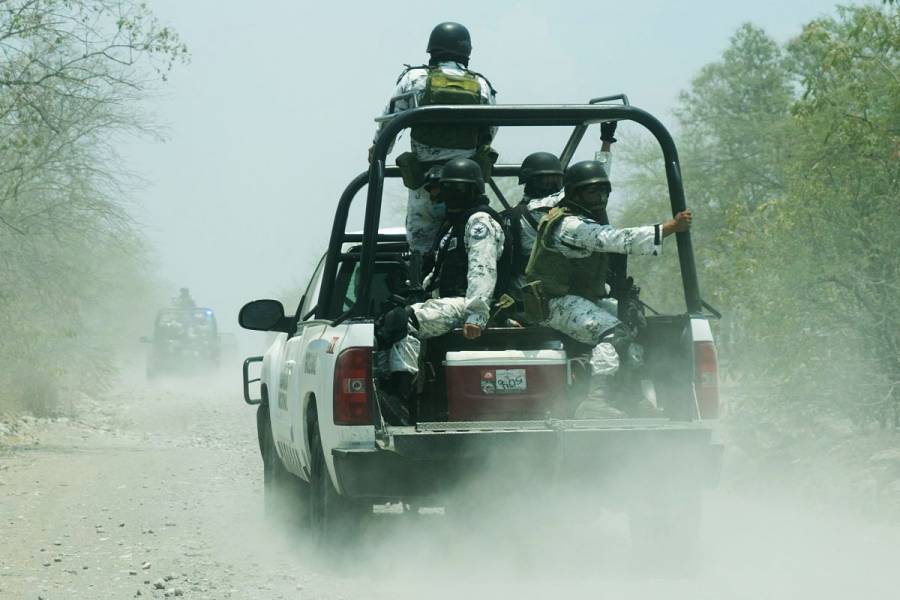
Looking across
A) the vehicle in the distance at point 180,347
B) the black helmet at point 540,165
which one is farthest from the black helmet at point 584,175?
the vehicle in the distance at point 180,347

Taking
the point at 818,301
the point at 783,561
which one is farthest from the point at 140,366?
the point at 783,561

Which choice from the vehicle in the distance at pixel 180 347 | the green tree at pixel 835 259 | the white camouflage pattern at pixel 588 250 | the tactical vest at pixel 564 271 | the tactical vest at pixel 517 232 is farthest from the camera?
the vehicle in the distance at pixel 180 347

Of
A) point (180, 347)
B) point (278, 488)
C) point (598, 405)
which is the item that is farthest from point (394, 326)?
point (180, 347)

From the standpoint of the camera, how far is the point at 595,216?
26.6 ft

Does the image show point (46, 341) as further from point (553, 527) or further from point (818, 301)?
point (553, 527)

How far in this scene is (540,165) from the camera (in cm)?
885

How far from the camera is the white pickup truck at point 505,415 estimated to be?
7363 mm

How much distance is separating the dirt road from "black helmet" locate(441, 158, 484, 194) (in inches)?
71.4

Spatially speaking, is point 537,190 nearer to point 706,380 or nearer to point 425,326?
point 425,326

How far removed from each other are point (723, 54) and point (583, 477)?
141 feet

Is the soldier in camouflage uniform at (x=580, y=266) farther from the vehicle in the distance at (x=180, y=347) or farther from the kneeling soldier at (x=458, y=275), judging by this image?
the vehicle in the distance at (x=180, y=347)

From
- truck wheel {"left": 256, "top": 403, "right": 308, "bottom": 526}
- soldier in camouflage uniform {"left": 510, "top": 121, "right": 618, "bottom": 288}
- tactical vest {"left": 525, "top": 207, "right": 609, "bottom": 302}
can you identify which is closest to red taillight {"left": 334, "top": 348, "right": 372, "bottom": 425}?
tactical vest {"left": 525, "top": 207, "right": 609, "bottom": 302}

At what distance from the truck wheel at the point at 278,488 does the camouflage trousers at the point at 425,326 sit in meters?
2.71

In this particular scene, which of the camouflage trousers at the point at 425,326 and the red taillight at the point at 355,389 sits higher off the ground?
the camouflage trousers at the point at 425,326
